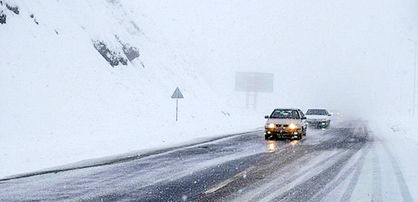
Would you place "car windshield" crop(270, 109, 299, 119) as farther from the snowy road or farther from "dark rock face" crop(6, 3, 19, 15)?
"dark rock face" crop(6, 3, 19, 15)

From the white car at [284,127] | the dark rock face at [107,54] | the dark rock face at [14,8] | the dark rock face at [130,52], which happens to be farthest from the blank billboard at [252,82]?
the white car at [284,127]

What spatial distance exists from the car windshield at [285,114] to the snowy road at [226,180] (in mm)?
8679

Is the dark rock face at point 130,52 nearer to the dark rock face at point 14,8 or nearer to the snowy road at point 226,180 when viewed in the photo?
the dark rock face at point 14,8

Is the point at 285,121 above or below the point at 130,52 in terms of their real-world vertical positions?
below

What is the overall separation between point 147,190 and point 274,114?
54.3ft

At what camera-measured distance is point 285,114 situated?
25.0 meters

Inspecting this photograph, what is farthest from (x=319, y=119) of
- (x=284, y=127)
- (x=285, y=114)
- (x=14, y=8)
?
(x=14, y=8)

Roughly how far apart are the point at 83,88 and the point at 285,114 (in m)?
12.5

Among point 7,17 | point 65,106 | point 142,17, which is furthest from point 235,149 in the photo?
point 142,17

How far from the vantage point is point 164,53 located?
1973 inches

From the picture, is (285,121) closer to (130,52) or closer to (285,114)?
(285,114)

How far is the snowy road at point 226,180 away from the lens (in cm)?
816

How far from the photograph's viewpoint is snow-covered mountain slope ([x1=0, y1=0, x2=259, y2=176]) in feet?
59.1

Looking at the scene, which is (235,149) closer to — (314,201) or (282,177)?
(282,177)
